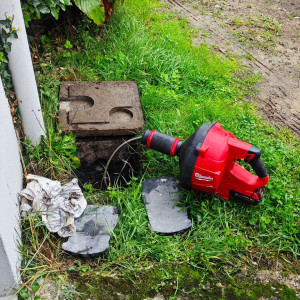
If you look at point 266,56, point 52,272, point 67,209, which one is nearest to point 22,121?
point 67,209

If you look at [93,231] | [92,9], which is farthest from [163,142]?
[92,9]

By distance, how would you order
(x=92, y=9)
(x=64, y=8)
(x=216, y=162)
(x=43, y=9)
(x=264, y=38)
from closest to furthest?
(x=216, y=162) < (x=43, y=9) < (x=64, y=8) < (x=92, y=9) < (x=264, y=38)

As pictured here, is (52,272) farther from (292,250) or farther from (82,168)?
(292,250)

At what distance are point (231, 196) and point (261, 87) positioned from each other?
179 centimetres

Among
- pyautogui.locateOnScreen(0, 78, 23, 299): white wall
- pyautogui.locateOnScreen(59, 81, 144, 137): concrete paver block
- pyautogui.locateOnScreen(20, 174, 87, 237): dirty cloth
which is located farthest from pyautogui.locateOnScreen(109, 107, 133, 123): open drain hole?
pyautogui.locateOnScreen(0, 78, 23, 299): white wall

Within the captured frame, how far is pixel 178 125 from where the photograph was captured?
11.5 feet

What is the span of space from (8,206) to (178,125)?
1813mm

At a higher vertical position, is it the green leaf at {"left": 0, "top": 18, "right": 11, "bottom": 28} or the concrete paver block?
the green leaf at {"left": 0, "top": 18, "right": 11, "bottom": 28}

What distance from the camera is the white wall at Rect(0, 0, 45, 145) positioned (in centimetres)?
249

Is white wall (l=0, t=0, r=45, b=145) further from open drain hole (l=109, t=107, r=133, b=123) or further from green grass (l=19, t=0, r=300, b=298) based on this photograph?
open drain hole (l=109, t=107, r=133, b=123)

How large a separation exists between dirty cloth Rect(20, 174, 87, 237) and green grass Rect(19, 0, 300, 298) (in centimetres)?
11

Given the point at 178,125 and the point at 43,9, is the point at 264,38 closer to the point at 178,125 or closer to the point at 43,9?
the point at 178,125

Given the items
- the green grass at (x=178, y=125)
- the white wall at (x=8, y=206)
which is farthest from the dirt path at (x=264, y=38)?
the white wall at (x=8, y=206)

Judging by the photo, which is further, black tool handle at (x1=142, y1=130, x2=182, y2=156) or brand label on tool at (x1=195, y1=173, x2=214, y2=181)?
black tool handle at (x1=142, y1=130, x2=182, y2=156)
